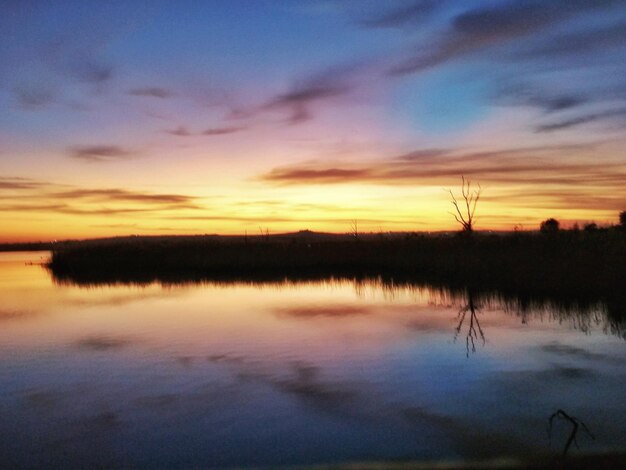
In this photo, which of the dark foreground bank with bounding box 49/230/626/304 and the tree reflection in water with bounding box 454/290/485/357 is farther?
the dark foreground bank with bounding box 49/230/626/304

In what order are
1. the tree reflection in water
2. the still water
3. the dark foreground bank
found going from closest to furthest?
the still water
the tree reflection in water
the dark foreground bank

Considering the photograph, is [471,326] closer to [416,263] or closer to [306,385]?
[306,385]

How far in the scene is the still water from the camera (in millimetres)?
6617

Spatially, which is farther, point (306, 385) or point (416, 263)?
point (416, 263)

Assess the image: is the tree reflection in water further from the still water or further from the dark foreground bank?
the dark foreground bank

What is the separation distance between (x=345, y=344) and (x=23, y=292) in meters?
20.6

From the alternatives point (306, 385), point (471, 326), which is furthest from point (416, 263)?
point (306, 385)

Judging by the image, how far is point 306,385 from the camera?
367 inches

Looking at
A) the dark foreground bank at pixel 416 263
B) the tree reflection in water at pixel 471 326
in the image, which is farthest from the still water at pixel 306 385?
the dark foreground bank at pixel 416 263

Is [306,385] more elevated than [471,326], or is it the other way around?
[471,326]

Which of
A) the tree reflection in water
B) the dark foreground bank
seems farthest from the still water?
the dark foreground bank

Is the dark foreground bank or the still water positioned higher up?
the dark foreground bank

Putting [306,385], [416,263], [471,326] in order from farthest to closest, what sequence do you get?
1. [416,263]
2. [471,326]
3. [306,385]

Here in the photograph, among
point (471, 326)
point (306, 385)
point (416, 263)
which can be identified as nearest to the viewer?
point (306, 385)
